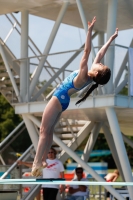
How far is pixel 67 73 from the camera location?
1723cm

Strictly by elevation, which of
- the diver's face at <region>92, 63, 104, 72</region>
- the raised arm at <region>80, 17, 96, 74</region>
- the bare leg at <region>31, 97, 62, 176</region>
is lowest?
the bare leg at <region>31, 97, 62, 176</region>

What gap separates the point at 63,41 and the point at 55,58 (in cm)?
586

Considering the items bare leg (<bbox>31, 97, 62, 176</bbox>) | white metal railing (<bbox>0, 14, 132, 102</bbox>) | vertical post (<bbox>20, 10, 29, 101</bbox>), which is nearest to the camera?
bare leg (<bbox>31, 97, 62, 176</bbox>)

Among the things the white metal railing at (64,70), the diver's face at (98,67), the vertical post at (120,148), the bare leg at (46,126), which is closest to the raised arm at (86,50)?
the diver's face at (98,67)

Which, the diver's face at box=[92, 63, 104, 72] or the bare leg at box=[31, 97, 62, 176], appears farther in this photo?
the bare leg at box=[31, 97, 62, 176]

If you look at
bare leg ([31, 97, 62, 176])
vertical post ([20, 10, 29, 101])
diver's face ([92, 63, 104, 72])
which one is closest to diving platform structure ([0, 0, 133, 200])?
vertical post ([20, 10, 29, 101])

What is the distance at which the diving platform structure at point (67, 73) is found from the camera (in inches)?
632

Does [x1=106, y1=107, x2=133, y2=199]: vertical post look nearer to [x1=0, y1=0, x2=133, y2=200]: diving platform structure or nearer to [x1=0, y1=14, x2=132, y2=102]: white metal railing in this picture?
[x1=0, y1=0, x2=133, y2=200]: diving platform structure

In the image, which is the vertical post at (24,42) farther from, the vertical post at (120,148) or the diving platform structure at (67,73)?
the vertical post at (120,148)

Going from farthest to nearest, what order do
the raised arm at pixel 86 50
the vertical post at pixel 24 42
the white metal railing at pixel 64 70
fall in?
the vertical post at pixel 24 42 → the white metal railing at pixel 64 70 → the raised arm at pixel 86 50

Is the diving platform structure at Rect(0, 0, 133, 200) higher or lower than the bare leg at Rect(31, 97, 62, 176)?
higher

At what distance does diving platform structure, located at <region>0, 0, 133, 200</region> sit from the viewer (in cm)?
1606

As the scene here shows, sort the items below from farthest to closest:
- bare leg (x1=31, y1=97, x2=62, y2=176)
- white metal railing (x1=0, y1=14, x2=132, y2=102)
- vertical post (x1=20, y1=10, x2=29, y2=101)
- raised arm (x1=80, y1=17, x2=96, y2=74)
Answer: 1. vertical post (x1=20, y1=10, x2=29, y2=101)
2. white metal railing (x1=0, y1=14, x2=132, y2=102)
3. bare leg (x1=31, y1=97, x2=62, y2=176)
4. raised arm (x1=80, y1=17, x2=96, y2=74)

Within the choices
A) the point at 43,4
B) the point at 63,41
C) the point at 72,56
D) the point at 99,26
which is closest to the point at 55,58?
the point at 72,56
